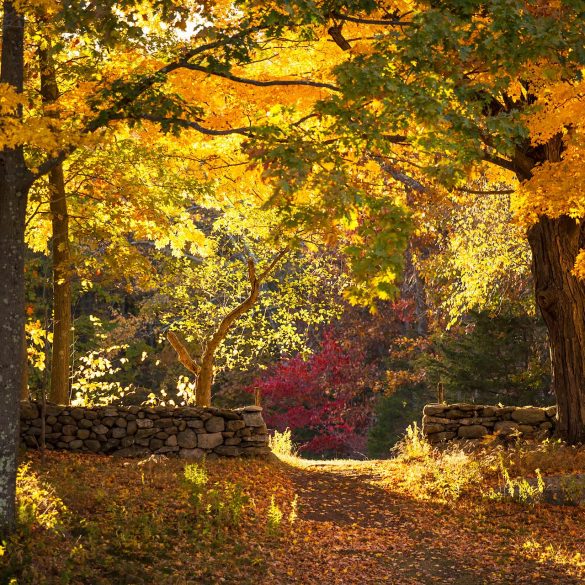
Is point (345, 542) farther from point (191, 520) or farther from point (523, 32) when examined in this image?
point (523, 32)

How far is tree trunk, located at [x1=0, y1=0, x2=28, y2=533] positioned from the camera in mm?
7146

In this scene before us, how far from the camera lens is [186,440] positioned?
1252 cm

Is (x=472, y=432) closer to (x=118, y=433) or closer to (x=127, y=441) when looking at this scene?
(x=127, y=441)

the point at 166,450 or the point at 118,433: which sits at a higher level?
the point at 118,433

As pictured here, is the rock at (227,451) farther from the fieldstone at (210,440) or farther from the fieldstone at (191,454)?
the fieldstone at (191,454)

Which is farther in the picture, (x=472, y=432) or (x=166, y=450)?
(x=472, y=432)

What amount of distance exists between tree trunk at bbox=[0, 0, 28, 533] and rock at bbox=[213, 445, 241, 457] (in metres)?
5.68

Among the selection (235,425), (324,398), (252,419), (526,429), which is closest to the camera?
(235,425)

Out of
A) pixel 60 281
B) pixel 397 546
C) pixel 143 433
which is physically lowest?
pixel 397 546

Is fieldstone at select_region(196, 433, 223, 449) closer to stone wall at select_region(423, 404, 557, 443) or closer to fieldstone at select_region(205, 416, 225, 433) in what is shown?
fieldstone at select_region(205, 416, 225, 433)

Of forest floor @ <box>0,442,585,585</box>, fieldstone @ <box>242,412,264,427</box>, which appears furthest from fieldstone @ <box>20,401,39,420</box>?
fieldstone @ <box>242,412,264,427</box>

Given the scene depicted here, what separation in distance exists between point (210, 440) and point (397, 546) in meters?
4.70

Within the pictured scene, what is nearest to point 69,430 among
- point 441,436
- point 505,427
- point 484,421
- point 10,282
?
point 10,282

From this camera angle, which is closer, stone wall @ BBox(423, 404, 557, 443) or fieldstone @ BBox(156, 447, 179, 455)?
fieldstone @ BBox(156, 447, 179, 455)
